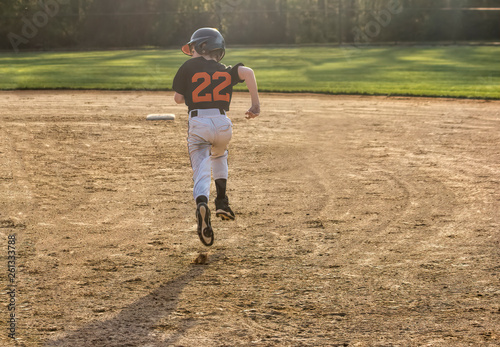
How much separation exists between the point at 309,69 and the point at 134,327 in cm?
1860

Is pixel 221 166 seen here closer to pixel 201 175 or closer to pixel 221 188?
pixel 221 188

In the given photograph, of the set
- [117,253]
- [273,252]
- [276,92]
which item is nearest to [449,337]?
[273,252]

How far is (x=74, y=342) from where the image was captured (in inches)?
147

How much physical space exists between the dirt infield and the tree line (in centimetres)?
2157

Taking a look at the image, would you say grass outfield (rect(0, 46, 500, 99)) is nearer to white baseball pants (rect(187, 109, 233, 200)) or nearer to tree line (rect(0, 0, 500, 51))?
tree line (rect(0, 0, 500, 51))

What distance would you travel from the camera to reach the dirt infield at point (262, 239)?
13.1ft

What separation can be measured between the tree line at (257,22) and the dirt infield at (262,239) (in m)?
21.6

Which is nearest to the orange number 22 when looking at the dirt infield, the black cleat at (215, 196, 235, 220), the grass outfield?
the black cleat at (215, 196, 235, 220)

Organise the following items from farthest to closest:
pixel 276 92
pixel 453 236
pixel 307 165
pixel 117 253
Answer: pixel 276 92, pixel 307 165, pixel 453 236, pixel 117 253

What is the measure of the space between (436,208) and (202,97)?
2.76 m

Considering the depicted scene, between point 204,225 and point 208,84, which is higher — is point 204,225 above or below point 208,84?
below

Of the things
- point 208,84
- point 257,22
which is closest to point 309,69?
point 257,22

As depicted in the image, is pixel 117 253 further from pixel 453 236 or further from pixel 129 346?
pixel 453 236

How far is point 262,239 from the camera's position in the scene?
5.71m
